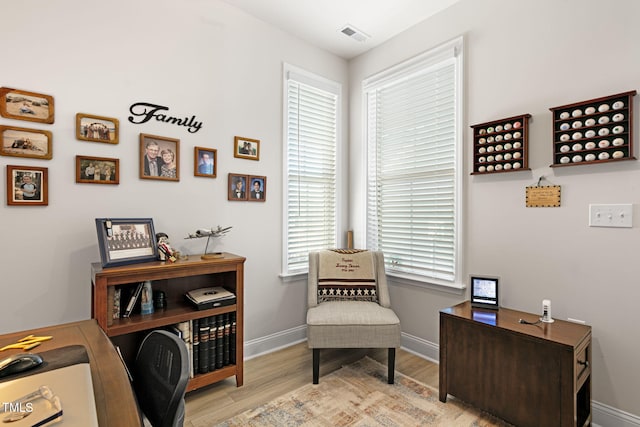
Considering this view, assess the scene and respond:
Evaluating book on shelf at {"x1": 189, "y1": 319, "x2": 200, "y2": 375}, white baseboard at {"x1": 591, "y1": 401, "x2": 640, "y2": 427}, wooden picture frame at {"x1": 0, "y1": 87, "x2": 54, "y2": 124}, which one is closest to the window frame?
book on shelf at {"x1": 189, "y1": 319, "x2": 200, "y2": 375}

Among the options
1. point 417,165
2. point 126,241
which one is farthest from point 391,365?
point 126,241

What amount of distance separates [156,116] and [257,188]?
92cm

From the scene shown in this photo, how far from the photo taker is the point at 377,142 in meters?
3.23

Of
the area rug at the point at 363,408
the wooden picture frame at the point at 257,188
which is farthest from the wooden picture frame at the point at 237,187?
the area rug at the point at 363,408

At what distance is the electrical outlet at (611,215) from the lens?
1.79 metres

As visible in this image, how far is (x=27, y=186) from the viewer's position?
72.5 inches

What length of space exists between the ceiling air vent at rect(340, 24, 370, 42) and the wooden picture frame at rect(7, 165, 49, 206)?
2504 mm

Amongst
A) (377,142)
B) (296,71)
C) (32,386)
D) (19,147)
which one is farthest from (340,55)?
(32,386)

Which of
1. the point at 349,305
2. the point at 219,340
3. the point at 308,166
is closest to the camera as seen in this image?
the point at 219,340

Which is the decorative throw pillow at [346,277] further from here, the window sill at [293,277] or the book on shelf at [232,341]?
the book on shelf at [232,341]

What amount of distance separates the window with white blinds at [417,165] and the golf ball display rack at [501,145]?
0.18 m

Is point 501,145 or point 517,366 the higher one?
point 501,145

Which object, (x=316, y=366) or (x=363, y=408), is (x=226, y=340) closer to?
→ (x=316, y=366)

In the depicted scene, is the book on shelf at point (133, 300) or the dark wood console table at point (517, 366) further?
the book on shelf at point (133, 300)
